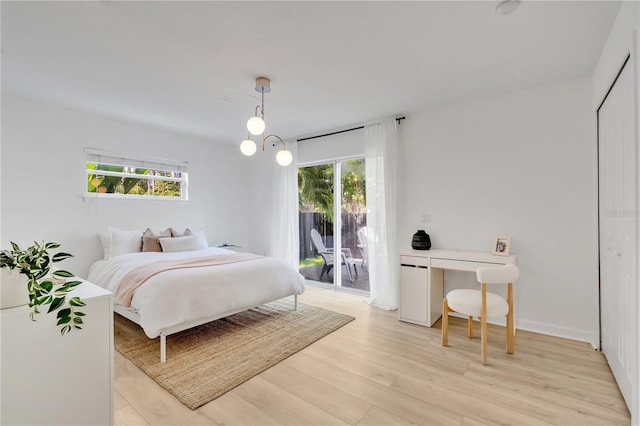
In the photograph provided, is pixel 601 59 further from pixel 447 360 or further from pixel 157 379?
pixel 157 379

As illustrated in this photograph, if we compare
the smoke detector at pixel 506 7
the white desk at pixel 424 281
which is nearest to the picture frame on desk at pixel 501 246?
the white desk at pixel 424 281

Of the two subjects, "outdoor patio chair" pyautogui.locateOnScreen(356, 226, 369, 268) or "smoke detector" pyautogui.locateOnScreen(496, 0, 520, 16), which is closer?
"smoke detector" pyautogui.locateOnScreen(496, 0, 520, 16)

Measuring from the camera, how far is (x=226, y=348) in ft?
8.89

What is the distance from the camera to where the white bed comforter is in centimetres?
249

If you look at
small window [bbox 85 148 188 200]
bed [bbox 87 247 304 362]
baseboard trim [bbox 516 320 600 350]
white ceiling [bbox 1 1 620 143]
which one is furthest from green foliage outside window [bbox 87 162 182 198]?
baseboard trim [bbox 516 320 600 350]

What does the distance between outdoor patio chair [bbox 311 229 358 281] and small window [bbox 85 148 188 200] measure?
7.29 ft

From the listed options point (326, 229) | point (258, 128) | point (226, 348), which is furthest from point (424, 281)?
point (258, 128)

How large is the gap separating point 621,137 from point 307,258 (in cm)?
402

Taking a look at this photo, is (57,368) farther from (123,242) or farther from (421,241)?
(421,241)

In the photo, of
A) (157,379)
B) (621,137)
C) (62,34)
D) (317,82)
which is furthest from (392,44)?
(157,379)

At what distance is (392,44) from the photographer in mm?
2264

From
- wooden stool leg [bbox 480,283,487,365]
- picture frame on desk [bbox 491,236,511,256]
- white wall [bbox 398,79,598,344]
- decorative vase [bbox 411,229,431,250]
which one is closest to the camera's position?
wooden stool leg [bbox 480,283,487,365]

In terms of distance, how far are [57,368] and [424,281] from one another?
298 cm

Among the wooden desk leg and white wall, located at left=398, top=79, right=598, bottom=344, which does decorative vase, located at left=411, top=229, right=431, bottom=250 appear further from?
the wooden desk leg
